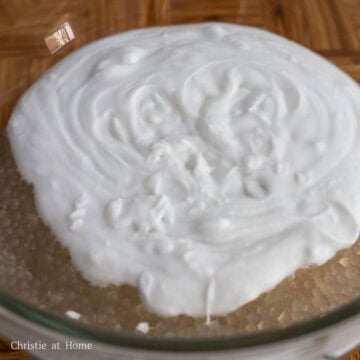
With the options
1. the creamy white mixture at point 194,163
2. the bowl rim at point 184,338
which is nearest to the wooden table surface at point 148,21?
the creamy white mixture at point 194,163

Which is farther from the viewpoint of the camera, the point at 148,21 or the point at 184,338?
the point at 148,21

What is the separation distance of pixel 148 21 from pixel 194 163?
429 mm

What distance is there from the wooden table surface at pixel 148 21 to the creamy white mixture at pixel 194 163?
0.13 metres

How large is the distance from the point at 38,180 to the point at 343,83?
0.43m

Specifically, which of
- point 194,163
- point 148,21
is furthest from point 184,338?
point 148,21

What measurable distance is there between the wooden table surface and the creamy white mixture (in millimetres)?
130

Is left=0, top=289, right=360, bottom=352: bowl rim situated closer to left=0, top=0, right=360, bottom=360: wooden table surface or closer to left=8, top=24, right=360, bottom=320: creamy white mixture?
left=8, top=24, right=360, bottom=320: creamy white mixture

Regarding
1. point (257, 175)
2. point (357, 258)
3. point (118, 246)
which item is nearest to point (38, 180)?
point (118, 246)

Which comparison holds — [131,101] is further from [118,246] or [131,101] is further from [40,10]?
[40,10]

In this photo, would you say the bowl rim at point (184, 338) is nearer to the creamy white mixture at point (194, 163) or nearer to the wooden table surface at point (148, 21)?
the creamy white mixture at point (194, 163)

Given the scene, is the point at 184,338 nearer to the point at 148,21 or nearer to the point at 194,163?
the point at 194,163

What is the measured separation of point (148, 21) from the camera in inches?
41.3

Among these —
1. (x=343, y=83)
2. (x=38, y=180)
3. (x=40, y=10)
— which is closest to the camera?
(x=38, y=180)

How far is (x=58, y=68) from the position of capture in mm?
871
